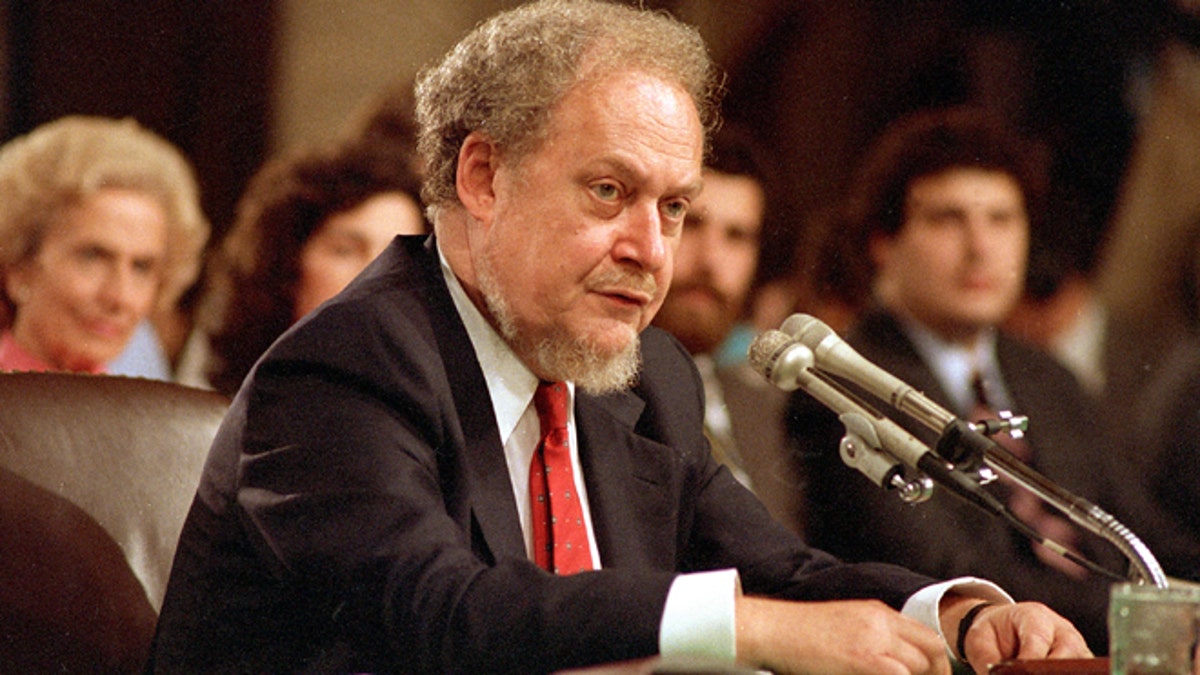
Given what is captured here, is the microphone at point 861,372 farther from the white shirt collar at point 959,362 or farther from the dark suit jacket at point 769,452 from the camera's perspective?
the white shirt collar at point 959,362

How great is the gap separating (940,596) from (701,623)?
0.50m

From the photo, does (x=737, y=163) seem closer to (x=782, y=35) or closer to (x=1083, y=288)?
(x=782, y=35)

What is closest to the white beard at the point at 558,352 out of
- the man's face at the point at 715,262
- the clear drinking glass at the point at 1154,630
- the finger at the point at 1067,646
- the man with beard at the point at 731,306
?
the finger at the point at 1067,646

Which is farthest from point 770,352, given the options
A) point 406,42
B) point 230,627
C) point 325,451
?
point 406,42

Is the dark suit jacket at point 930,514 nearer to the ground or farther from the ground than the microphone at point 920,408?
nearer to the ground

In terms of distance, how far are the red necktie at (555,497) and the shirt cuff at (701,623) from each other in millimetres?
386

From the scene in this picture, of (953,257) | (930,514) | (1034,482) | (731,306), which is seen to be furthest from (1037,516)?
(1034,482)

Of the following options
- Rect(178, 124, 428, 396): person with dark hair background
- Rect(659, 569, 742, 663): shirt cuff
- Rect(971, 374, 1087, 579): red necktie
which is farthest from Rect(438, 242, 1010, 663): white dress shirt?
Rect(971, 374, 1087, 579): red necktie

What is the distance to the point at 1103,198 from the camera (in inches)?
145

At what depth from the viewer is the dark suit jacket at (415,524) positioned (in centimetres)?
141

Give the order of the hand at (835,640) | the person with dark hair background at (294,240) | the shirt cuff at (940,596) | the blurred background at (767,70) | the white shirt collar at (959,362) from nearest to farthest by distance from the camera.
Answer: the hand at (835,640) < the shirt cuff at (940,596) < the blurred background at (767,70) < the person with dark hair background at (294,240) < the white shirt collar at (959,362)

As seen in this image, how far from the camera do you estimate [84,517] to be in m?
1.87

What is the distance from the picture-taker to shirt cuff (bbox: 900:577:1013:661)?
1729 mm

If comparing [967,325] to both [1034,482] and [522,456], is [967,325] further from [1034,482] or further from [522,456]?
[1034,482]
